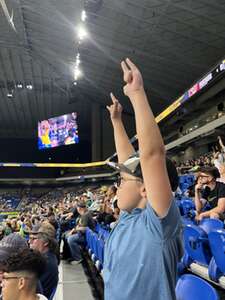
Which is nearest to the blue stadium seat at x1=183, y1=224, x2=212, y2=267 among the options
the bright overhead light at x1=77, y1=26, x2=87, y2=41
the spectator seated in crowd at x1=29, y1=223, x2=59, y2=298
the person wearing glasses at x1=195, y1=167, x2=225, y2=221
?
the person wearing glasses at x1=195, y1=167, x2=225, y2=221

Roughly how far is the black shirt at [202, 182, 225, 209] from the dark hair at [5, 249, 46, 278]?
2522mm

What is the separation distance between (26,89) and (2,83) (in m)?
1.80

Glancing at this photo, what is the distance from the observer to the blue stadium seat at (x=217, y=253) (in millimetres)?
3112

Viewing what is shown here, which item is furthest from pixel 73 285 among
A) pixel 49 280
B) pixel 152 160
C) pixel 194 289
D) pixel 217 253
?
pixel 152 160

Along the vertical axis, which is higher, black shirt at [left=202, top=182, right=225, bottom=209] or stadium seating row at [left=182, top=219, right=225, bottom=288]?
black shirt at [left=202, top=182, right=225, bottom=209]

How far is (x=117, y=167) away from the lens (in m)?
1.53

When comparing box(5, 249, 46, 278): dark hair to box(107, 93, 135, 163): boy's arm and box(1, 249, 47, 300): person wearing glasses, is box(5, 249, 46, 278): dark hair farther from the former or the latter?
box(107, 93, 135, 163): boy's arm

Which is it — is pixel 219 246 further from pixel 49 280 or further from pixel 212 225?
pixel 49 280

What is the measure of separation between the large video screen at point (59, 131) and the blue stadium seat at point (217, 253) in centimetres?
2293

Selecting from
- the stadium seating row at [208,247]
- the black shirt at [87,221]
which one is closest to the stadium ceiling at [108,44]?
the black shirt at [87,221]

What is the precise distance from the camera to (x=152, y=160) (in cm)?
129

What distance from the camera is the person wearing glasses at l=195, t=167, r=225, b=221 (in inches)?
160

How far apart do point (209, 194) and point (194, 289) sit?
3474 millimetres

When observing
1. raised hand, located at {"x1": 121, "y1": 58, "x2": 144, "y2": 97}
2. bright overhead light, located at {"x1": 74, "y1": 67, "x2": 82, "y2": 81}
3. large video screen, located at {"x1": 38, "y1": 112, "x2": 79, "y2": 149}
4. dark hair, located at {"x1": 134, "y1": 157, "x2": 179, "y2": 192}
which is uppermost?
bright overhead light, located at {"x1": 74, "y1": 67, "x2": 82, "y2": 81}
